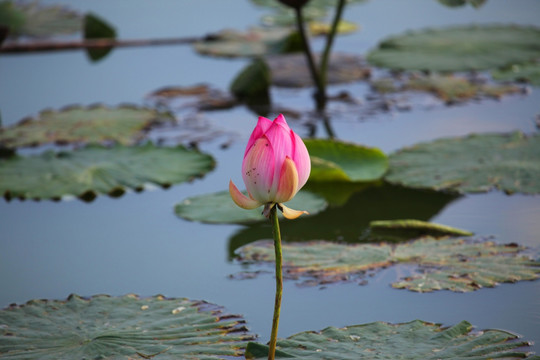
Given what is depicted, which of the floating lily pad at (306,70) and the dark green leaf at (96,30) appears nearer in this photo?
the floating lily pad at (306,70)

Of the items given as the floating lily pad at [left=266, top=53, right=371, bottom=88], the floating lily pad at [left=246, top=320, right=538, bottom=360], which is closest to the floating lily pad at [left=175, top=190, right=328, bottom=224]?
the floating lily pad at [left=246, top=320, right=538, bottom=360]

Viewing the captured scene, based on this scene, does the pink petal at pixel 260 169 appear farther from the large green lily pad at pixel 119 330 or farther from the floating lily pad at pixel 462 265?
the floating lily pad at pixel 462 265

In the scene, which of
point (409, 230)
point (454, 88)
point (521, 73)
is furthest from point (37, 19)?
point (409, 230)

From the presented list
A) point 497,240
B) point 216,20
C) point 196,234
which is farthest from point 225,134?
point 216,20

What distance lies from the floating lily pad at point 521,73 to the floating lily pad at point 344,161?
1115mm

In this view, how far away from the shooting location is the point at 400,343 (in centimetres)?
141

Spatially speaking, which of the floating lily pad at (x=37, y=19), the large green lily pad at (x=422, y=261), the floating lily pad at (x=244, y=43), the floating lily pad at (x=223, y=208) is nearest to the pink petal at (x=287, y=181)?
the large green lily pad at (x=422, y=261)

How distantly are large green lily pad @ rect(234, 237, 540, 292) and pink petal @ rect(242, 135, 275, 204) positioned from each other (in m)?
0.60

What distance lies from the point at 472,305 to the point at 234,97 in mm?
1957

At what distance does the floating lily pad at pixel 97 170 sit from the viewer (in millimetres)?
A: 2414

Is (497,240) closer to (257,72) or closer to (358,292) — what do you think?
(358,292)

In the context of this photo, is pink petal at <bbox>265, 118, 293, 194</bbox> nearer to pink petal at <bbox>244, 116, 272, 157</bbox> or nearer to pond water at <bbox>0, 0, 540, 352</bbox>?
pink petal at <bbox>244, 116, 272, 157</bbox>

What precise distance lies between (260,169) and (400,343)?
446 millimetres

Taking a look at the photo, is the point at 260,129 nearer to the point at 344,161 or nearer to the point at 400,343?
the point at 400,343
